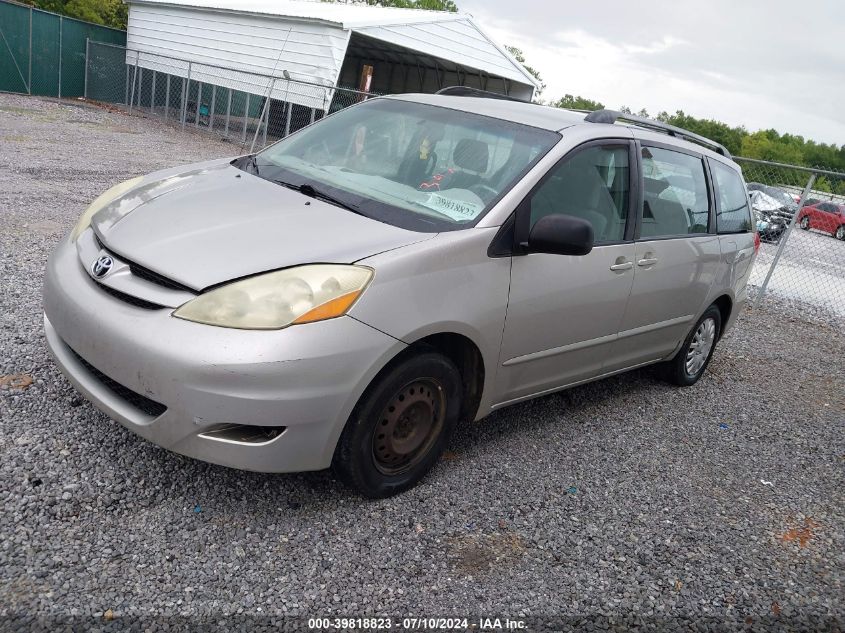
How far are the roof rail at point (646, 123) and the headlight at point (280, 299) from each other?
205 centimetres

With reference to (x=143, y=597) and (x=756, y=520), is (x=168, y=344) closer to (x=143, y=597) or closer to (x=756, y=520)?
(x=143, y=597)

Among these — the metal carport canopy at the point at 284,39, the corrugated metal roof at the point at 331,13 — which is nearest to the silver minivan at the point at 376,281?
the metal carport canopy at the point at 284,39

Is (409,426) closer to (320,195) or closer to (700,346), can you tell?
(320,195)

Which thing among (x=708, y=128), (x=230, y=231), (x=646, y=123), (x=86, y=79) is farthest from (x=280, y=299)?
(x=708, y=128)

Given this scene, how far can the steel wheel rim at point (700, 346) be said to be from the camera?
Answer: 5.25 m

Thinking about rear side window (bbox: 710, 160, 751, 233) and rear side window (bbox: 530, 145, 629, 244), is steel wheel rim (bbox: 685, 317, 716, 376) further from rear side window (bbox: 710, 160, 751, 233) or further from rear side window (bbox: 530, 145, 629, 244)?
rear side window (bbox: 530, 145, 629, 244)

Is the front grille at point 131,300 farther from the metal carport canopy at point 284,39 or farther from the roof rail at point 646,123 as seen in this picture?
the metal carport canopy at point 284,39

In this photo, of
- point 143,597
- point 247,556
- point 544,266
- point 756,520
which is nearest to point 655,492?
point 756,520

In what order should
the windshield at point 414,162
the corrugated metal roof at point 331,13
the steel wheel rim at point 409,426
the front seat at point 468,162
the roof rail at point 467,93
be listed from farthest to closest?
the corrugated metal roof at point 331,13 → the roof rail at point 467,93 → the front seat at point 468,162 → the windshield at point 414,162 → the steel wheel rim at point 409,426

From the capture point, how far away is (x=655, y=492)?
12.4 feet

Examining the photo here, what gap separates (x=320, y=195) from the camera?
3.40 meters

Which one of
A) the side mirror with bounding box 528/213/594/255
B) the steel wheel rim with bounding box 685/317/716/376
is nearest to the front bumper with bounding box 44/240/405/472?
the side mirror with bounding box 528/213/594/255

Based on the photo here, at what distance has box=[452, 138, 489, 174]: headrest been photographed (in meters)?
3.55

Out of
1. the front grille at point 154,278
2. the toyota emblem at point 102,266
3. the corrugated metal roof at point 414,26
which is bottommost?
the toyota emblem at point 102,266
